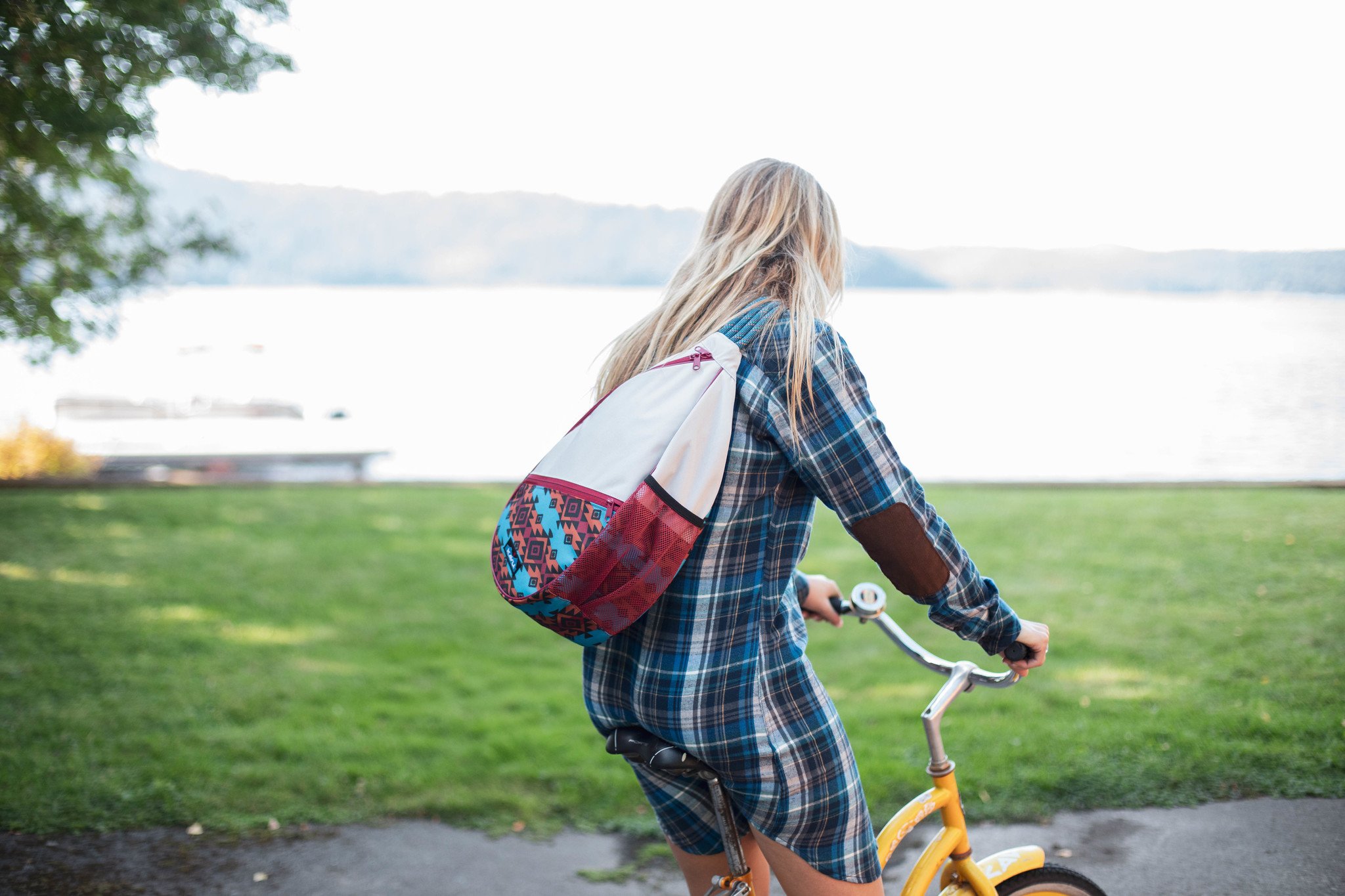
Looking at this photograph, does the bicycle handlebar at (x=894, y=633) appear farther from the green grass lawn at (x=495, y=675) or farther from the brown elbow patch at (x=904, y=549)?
the green grass lawn at (x=495, y=675)

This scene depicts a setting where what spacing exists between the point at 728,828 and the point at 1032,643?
64cm

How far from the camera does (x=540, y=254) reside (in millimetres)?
34875

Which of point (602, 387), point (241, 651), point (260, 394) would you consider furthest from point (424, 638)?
point (260, 394)

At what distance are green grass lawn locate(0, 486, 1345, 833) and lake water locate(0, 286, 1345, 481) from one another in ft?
6.30

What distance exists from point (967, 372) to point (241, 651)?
20.0 meters

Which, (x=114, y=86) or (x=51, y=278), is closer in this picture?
(x=114, y=86)

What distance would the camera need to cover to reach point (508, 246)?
Answer: 1428 inches

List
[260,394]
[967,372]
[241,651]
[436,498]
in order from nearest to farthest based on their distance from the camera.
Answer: [241,651] → [436,498] → [260,394] → [967,372]

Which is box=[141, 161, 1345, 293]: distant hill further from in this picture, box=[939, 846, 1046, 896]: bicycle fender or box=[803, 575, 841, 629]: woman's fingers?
box=[939, 846, 1046, 896]: bicycle fender

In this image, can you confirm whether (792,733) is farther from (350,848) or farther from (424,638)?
(424,638)

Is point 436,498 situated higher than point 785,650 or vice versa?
point 785,650

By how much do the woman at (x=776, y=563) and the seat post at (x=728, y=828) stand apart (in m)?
0.03

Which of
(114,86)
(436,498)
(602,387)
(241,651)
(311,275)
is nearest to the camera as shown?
(602,387)

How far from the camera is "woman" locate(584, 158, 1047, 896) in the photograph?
58.4 inches
